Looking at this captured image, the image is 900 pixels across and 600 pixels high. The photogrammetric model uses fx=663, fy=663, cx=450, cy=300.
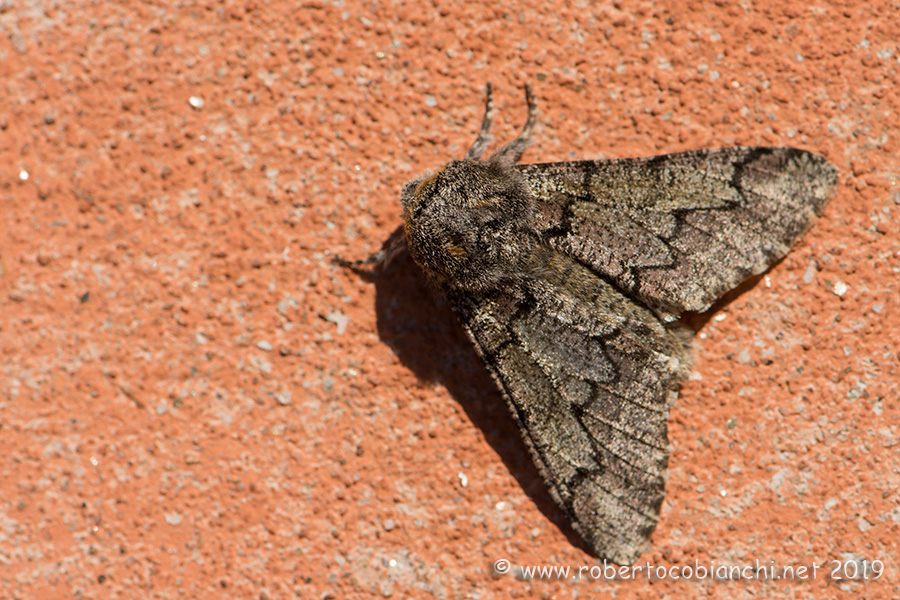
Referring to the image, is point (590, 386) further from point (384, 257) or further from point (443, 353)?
point (384, 257)

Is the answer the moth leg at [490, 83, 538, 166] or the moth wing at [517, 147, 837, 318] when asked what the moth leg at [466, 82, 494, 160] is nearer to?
the moth leg at [490, 83, 538, 166]

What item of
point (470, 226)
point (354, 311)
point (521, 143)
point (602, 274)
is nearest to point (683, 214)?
point (602, 274)

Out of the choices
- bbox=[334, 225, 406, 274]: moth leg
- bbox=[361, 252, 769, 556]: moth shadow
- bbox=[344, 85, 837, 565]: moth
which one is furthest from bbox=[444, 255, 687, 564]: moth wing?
bbox=[334, 225, 406, 274]: moth leg

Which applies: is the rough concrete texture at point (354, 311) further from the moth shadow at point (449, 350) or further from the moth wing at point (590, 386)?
the moth wing at point (590, 386)

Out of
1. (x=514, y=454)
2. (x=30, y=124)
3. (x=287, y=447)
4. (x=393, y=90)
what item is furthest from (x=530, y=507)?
(x=30, y=124)

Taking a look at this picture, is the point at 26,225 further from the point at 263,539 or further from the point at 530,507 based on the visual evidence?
the point at 530,507

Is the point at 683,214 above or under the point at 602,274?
above
